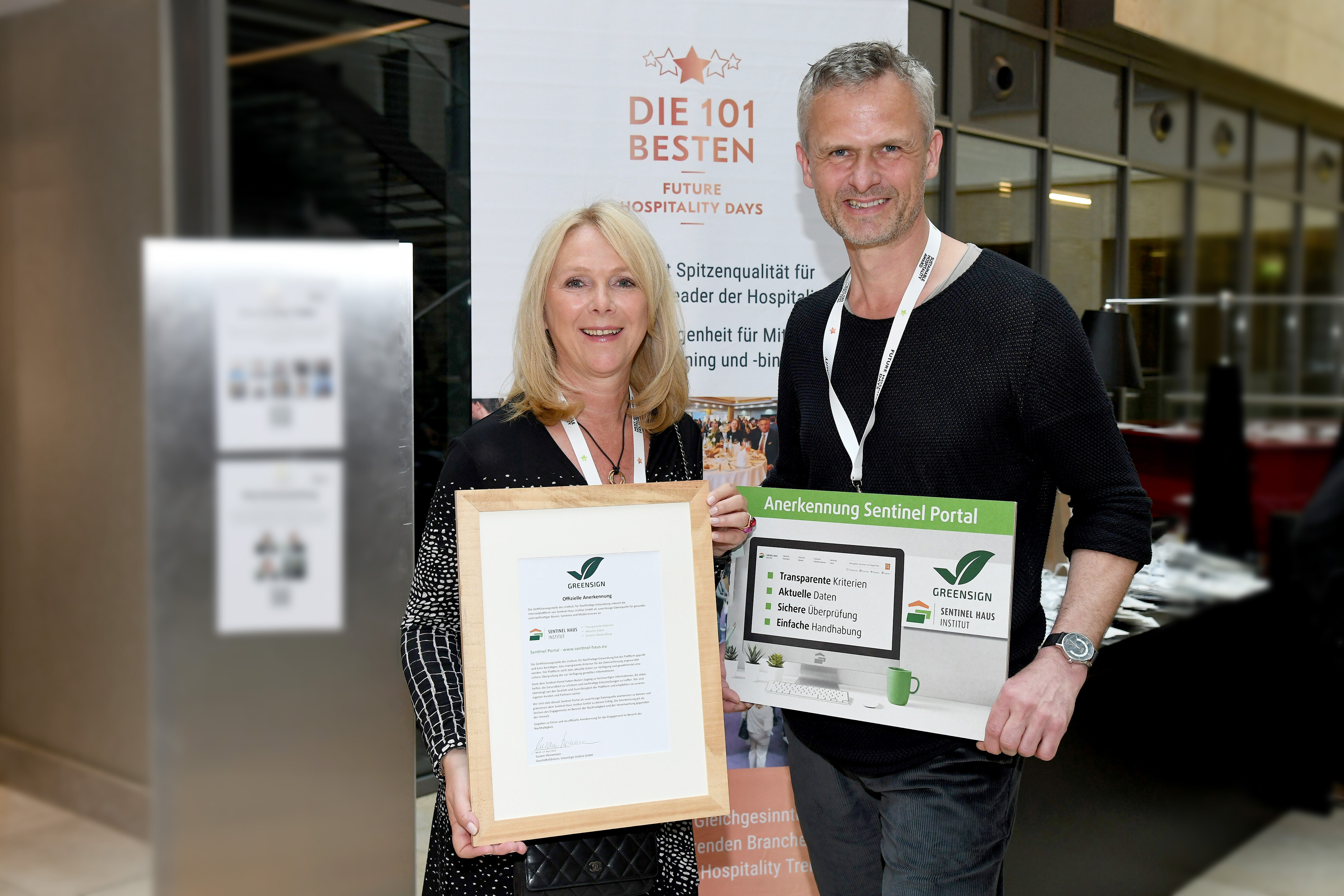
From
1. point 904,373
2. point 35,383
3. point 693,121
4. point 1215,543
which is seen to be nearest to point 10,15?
point 35,383

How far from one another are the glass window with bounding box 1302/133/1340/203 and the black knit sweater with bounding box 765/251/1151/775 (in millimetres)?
353

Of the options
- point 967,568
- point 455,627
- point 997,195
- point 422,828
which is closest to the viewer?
point 967,568

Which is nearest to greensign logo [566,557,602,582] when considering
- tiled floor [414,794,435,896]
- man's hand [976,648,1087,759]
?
man's hand [976,648,1087,759]

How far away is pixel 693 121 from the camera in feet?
Answer: 8.54

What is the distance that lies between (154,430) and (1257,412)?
11.5ft

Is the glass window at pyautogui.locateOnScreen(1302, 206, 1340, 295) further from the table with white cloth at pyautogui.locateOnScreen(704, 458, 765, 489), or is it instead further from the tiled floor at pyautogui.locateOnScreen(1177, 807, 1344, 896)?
the tiled floor at pyautogui.locateOnScreen(1177, 807, 1344, 896)

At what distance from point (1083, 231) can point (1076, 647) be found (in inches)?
131

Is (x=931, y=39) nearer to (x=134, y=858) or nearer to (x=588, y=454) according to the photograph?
(x=588, y=454)

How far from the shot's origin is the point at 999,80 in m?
4.50

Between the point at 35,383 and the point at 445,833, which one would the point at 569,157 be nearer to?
the point at 445,833

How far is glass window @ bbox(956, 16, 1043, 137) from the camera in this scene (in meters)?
4.45

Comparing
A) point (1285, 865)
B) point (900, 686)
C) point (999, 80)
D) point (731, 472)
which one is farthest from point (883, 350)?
point (999, 80)

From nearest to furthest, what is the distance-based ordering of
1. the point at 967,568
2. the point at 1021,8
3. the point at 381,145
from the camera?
1. the point at 967,568
2. the point at 381,145
3. the point at 1021,8

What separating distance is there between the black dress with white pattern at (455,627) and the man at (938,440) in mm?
320
